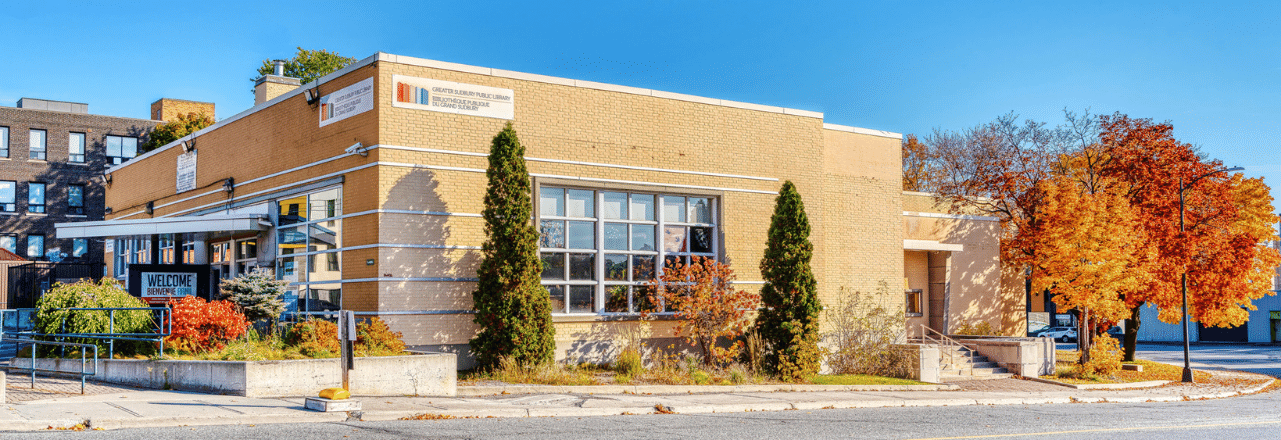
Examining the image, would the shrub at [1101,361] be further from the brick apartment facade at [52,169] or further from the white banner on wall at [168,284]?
the brick apartment facade at [52,169]

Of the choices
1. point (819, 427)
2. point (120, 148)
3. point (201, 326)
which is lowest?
point (819, 427)

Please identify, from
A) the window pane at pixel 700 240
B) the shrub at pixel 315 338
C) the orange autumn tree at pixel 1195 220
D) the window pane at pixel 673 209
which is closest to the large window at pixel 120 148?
the window pane at pixel 673 209

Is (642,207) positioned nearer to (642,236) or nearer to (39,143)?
(642,236)

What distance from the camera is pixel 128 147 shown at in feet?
177

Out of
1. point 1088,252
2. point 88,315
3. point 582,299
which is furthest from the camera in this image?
point 1088,252

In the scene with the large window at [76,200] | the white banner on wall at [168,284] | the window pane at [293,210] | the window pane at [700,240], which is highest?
the large window at [76,200]

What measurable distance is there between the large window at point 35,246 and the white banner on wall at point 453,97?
41984 mm

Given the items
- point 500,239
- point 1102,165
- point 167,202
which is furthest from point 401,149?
point 1102,165

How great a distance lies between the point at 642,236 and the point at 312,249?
→ 6.96 meters

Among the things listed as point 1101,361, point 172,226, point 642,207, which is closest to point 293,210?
point 172,226

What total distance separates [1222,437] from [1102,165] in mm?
20349

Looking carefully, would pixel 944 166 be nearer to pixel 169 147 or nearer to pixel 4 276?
pixel 169 147

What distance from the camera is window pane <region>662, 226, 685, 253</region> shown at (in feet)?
72.3

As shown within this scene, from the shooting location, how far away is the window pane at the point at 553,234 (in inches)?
802
